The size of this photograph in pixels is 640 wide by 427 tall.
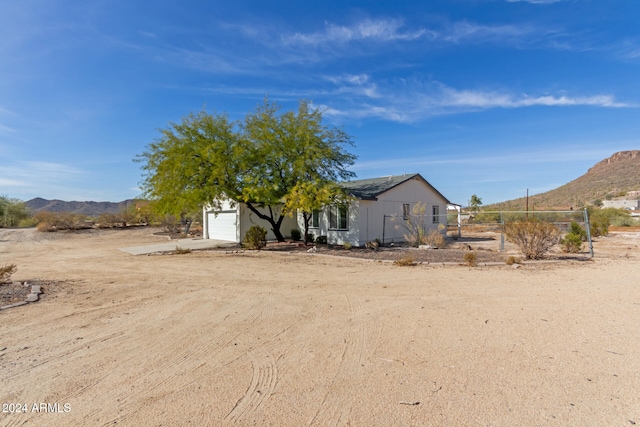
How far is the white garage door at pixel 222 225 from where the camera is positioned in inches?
852

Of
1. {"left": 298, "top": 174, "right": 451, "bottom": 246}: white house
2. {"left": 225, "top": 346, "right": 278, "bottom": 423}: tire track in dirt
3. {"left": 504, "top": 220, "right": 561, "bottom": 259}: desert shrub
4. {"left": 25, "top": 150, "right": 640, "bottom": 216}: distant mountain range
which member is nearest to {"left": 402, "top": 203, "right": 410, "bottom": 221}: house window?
{"left": 298, "top": 174, "right": 451, "bottom": 246}: white house

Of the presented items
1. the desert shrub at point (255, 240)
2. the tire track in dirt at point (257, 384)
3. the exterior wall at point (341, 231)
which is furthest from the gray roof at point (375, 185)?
the tire track in dirt at point (257, 384)

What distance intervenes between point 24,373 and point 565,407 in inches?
212

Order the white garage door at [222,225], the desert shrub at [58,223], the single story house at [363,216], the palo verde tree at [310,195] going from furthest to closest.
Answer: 1. the desert shrub at [58,223]
2. the white garage door at [222,225]
3. the single story house at [363,216]
4. the palo verde tree at [310,195]

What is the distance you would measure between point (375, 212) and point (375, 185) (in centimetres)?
289

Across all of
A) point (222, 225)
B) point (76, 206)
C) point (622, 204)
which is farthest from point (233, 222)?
point (76, 206)

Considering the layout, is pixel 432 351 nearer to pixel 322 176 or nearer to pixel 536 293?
pixel 536 293

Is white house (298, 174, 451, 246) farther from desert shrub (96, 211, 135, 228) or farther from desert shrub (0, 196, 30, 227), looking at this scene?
desert shrub (0, 196, 30, 227)

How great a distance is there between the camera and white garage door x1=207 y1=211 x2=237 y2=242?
71.0 ft

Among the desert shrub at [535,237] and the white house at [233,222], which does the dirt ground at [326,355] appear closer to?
the desert shrub at [535,237]

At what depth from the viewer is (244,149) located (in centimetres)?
1667

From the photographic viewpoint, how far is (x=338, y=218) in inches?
772

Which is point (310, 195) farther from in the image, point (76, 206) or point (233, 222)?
point (76, 206)

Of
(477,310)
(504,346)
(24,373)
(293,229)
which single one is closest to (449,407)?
(504,346)
